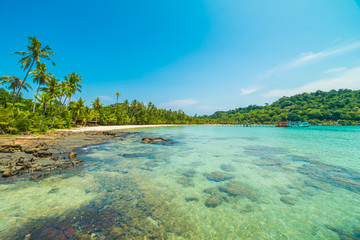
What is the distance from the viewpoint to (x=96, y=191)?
20.2 feet

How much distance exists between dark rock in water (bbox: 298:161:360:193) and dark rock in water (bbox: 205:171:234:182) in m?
4.91

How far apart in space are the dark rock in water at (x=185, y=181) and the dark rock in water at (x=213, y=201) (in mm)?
1446

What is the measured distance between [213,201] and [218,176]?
301cm

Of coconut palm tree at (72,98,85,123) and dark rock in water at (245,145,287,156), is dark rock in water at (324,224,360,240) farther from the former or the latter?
coconut palm tree at (72,98,85,123)

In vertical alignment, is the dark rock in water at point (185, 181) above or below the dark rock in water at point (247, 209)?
below

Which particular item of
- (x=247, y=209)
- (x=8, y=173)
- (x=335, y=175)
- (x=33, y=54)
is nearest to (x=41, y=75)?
(x=33, y=54)

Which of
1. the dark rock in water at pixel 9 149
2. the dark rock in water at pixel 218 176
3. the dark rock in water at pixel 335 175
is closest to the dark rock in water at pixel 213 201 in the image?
the dark rock in water at pixel 218 176

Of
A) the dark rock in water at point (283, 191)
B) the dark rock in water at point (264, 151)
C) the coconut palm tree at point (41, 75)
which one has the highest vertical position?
the coconut palm tree at point (41, 75)

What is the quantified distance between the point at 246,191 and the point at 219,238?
3.51 meters

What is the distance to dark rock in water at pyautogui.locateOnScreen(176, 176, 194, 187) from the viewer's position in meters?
7.30

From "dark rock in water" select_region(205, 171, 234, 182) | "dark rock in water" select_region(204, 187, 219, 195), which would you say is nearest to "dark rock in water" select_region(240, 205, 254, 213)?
"dark rock in water" select_region(204, 187, 219, 195)

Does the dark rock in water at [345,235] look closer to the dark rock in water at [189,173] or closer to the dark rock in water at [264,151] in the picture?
the dark rock in water at [189,173]

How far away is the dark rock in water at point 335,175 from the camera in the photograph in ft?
24.5

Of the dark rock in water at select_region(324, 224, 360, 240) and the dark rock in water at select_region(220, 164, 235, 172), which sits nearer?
the dark rock in water at select_region(324, 224, 360, 240)
